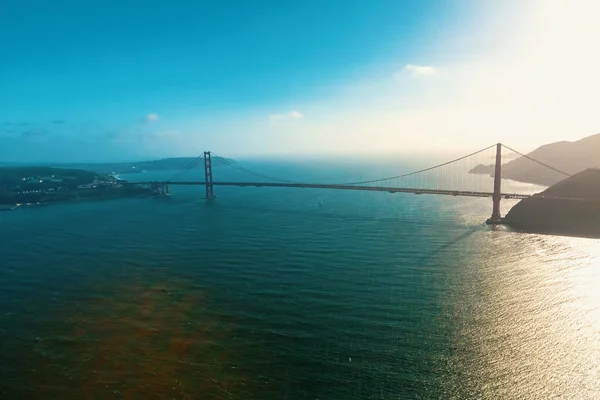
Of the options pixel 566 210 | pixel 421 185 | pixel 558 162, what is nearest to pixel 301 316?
pixel 566 210

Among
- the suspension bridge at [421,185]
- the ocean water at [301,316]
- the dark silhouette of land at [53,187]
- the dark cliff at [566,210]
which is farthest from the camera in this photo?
the dark silhouette of land at [53,187]

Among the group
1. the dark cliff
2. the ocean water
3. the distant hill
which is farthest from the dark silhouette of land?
the distant hill

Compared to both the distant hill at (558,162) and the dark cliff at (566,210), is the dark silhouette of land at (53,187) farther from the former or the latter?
the distant hill at (558,162)

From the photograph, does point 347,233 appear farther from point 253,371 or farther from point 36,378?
point 36,378

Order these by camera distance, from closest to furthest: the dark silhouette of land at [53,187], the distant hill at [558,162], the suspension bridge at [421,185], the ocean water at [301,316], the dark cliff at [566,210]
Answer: the ocean water at [301,316] → the dark cliff at [566,210] → the suspension bridge at [421,185] → the dark silhouette of land at [53,187] → the distant hill at [558,162]

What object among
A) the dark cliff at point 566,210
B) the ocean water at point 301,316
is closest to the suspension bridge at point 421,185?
the dark cliff at point 566,210

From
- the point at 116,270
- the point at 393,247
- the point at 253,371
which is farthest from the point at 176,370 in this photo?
the point at 393,247

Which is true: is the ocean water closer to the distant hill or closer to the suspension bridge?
the suspension bridge
